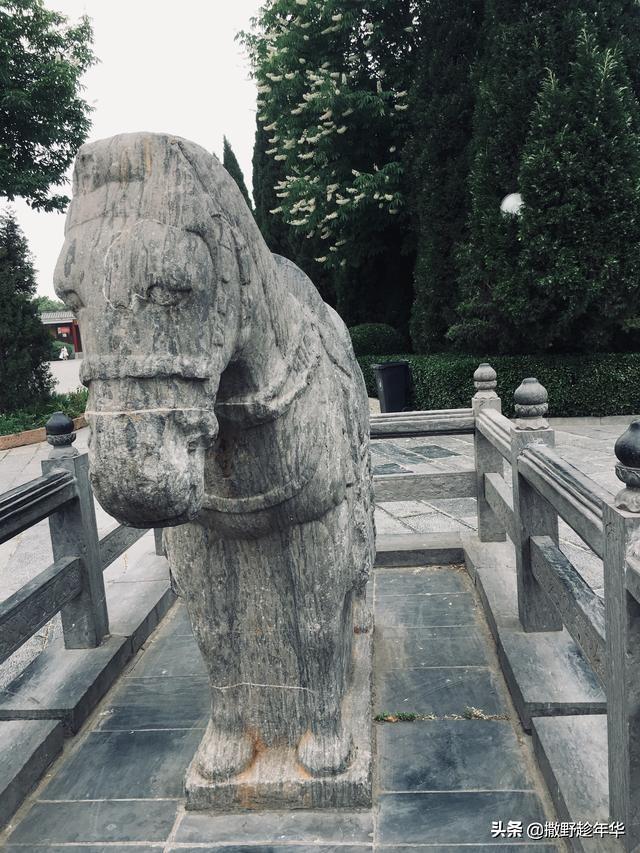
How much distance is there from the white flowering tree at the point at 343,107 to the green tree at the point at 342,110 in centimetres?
2

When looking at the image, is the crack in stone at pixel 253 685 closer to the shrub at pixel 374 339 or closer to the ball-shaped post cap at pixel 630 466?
the ball-shaped post cap at pixel 630 466

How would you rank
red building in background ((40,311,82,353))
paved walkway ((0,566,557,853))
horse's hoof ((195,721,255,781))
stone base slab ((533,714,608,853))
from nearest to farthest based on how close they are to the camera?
stone base slab ((533,714,608,853))
paved walkway ((0,566,557,853))
horse's hoof ((195,721,255,781))
red building in background ((40,311,82,353))

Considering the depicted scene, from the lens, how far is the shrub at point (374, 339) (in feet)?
41.2

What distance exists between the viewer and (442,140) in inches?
405

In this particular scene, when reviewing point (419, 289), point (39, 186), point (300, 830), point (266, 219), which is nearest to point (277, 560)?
point (300, 830)

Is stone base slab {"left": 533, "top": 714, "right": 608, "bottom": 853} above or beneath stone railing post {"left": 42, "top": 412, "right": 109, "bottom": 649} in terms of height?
beneath

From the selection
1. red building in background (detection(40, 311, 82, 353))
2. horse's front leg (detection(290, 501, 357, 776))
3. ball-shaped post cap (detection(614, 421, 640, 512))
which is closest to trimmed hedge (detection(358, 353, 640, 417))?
horse's front leg (detection(290, 501, 357, 776))

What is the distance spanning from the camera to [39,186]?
11.5 meters

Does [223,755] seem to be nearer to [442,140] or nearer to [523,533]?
[523,533]

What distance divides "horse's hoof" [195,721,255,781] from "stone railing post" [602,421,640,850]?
1.05 meters

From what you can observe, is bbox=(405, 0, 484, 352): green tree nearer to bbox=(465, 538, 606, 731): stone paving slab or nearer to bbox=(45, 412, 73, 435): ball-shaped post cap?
bbox=(465, 538, 606, 731): stone paving slab

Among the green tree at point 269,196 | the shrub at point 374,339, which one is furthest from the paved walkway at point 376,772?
the green tree at point 269,196

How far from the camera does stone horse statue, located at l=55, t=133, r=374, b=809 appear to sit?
3.92 ft

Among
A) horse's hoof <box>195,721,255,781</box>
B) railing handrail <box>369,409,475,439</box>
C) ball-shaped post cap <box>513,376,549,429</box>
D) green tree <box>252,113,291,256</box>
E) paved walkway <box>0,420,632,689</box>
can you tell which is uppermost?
green tree <box>252,113,291,256</box>
